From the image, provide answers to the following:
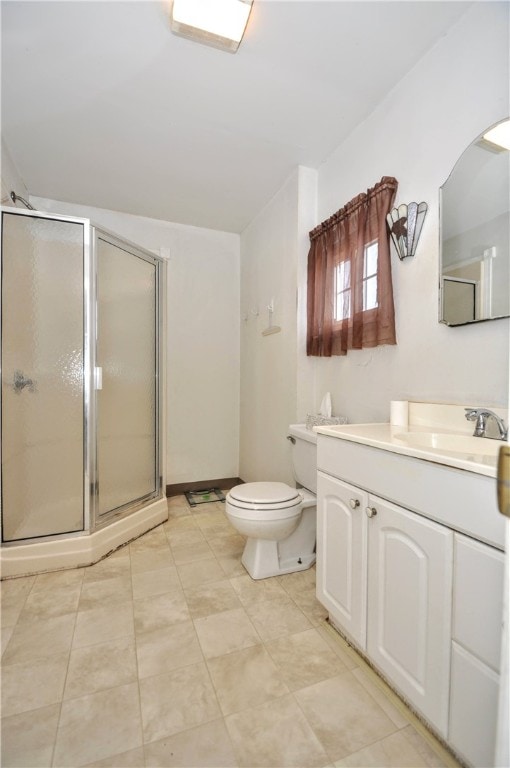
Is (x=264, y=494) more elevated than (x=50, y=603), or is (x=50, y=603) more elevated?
(x=264, y=494)

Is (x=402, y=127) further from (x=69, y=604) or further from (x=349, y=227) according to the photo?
(x=69, y=604)

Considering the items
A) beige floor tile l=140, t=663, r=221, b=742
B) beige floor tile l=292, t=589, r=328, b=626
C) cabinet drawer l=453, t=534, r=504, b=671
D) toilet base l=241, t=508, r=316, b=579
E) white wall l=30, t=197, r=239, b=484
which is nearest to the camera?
cabinet drawer l=453, t=534, r=504, b=671

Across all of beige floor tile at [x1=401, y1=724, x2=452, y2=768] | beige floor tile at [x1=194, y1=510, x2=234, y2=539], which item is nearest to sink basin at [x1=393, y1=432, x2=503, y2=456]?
beige floor tile at [x1=401, y1=724, x2=452, y2=768]

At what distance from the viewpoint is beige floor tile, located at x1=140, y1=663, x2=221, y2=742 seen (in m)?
1.00

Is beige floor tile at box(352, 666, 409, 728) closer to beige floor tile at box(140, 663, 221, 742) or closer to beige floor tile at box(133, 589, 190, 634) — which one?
beige floor tile at box(140, 663, 221, 742)

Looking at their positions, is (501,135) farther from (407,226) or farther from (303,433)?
(303,433)

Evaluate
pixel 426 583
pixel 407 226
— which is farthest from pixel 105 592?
pixel 407 226

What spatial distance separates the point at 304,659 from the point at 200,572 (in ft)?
2.47

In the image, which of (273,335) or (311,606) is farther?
(273,335)

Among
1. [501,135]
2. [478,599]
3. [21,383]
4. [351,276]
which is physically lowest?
[478,599]

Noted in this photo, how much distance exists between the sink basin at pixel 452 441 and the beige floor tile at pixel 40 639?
1.47 meters

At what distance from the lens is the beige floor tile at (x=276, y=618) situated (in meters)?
1.38

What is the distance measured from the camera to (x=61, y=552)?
1.86 m

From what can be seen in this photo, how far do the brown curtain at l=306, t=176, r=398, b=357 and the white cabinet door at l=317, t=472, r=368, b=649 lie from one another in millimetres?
772
